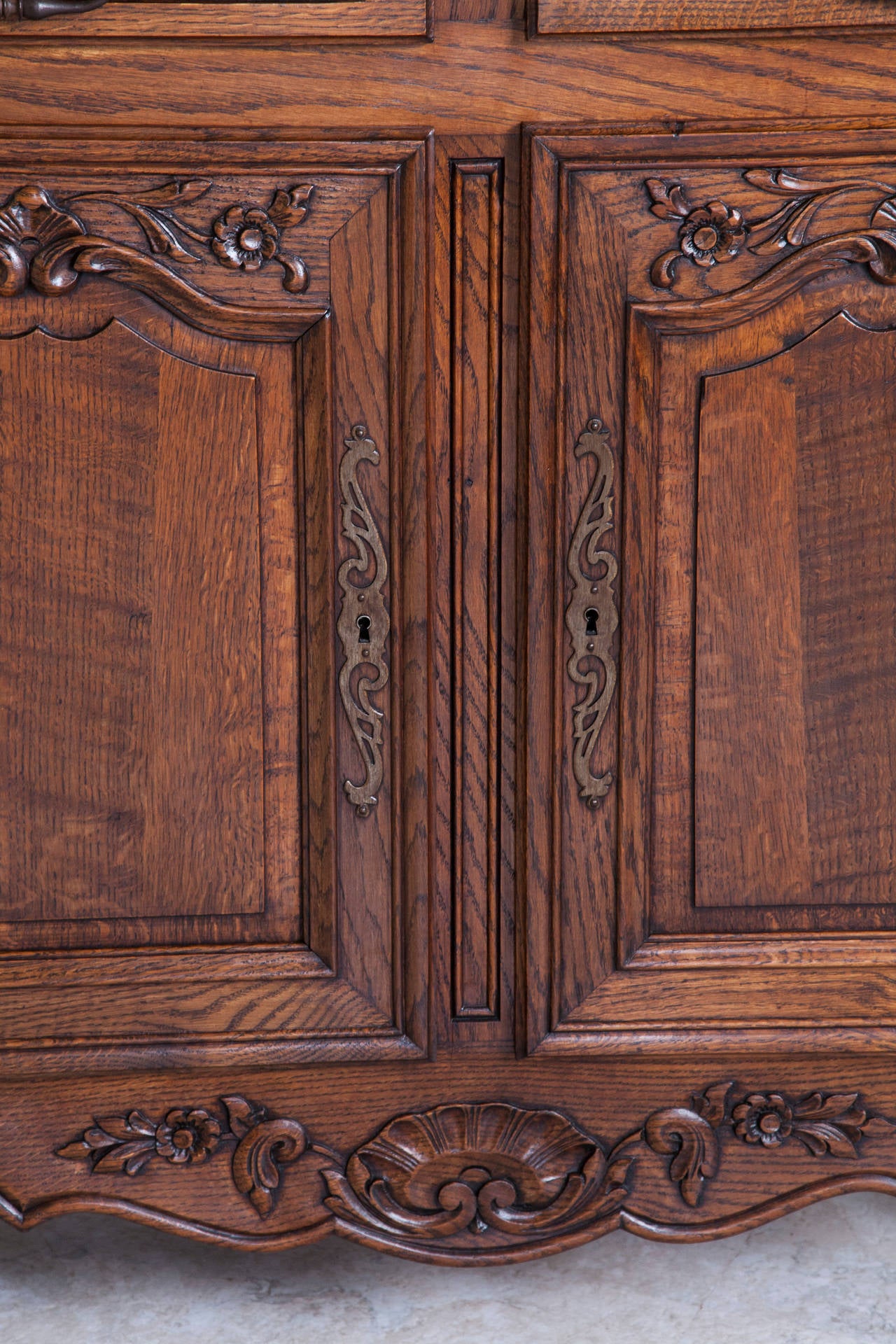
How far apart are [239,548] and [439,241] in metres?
0.24

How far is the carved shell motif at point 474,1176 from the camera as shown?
0.88 metres

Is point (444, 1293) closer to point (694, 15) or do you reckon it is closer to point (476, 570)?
point (476, 570)

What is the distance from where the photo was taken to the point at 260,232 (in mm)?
791

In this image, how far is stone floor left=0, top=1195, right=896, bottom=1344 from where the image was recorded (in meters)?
0.91

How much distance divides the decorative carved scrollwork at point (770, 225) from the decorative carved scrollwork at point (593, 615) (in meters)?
0.12

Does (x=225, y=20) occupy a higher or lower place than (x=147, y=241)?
higher

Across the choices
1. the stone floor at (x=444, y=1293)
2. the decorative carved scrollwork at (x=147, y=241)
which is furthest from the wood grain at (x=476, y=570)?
the stone floor at (x=444, y=1293)

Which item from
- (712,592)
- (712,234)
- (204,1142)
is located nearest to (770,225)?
(712,234)

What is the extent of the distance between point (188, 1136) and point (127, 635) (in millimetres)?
352

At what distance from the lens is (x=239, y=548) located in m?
0.82

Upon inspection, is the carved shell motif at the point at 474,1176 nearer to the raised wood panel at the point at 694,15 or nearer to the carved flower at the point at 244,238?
the carved flower at the point at 244,238

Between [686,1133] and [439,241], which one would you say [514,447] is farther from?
[686,1133]

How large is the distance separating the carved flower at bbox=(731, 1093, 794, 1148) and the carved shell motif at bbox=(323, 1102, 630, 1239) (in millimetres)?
88

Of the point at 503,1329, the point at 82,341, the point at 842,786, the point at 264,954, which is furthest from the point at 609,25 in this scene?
the point at 503,1329
